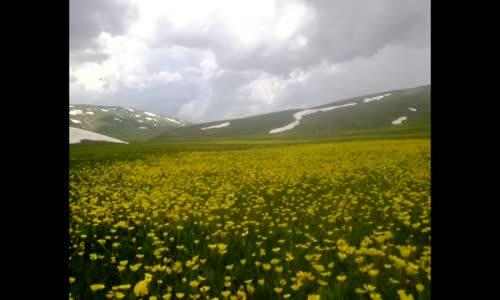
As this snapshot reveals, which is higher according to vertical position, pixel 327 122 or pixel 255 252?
pixel 327 122

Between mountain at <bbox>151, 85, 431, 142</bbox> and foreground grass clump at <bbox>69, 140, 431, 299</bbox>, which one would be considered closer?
foreground grass clump at <bbox>69, 140, 431, 299</bbox>

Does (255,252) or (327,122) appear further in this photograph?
(327,122)

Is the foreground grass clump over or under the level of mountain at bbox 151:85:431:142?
under

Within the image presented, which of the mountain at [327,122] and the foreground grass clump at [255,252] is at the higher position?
the mountain at [327,122]

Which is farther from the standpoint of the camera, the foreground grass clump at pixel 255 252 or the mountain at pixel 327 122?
the mountain at pixel 327 122
